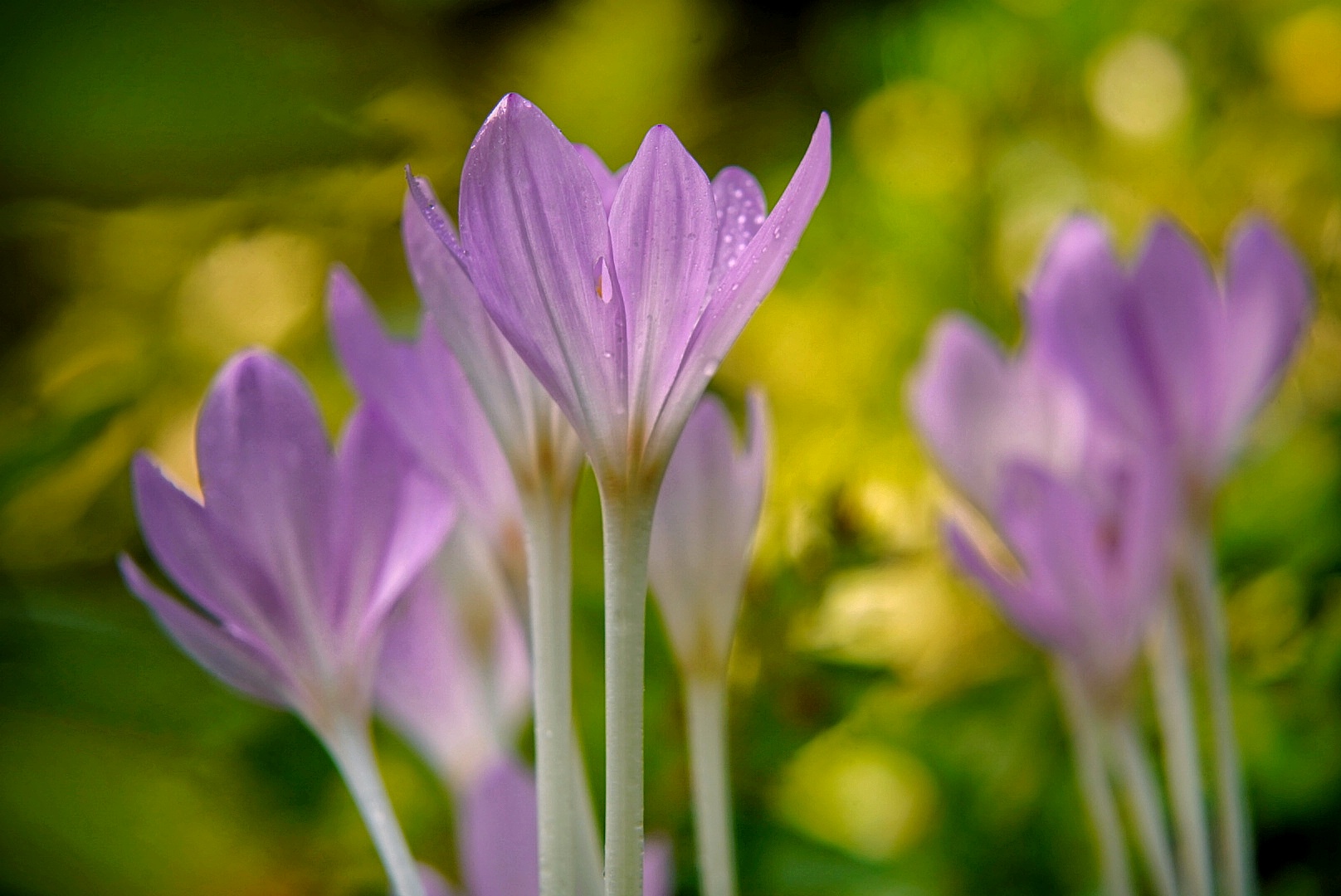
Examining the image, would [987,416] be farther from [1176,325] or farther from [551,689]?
[551,689]

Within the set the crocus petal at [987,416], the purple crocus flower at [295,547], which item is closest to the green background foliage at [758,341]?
the crocus petal at [987,416]

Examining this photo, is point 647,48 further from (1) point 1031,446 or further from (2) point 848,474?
(1) point 1031,446

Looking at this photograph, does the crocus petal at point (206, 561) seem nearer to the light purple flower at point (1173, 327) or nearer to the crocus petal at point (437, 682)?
the crocus petal at point (437, 682)

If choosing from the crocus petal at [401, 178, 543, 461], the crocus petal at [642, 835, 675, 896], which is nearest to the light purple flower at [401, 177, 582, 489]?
the crocus petal at [401, 178, 543, 461]

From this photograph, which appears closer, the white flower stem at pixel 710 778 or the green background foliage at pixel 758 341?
the white flower stem at pixel 710 778

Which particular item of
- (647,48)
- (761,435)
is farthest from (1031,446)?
(647,48)

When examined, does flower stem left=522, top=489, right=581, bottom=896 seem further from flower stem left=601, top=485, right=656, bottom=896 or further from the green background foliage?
the green background foliage
